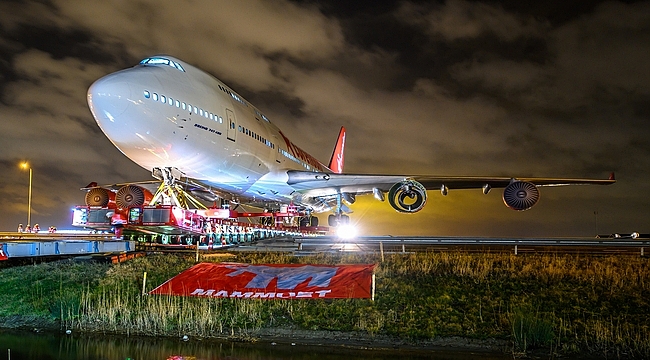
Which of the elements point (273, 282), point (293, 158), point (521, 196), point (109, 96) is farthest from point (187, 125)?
point (521, 196)

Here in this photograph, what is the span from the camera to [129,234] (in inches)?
811

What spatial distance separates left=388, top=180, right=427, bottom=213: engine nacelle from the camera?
85.8 feet

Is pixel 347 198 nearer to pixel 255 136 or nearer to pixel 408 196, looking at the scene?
pixel 408 196

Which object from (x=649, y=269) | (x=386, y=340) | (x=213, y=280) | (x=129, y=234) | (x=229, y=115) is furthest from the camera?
(x=229, y=115)

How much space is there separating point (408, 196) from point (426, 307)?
13.0 meters

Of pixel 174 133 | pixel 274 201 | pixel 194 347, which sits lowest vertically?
pixel 194 347

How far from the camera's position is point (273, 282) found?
14.9m

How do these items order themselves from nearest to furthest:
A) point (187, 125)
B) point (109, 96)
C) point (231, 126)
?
point (109, 96) < point (187, 125) < point (231, 126)

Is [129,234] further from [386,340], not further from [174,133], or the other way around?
[386,340]

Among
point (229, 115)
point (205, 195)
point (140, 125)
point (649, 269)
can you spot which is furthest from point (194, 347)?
point (205, 195)

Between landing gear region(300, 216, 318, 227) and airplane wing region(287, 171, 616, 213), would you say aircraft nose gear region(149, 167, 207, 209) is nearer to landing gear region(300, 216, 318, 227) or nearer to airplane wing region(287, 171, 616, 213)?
airplane wing region(287, 171, 616, 213)

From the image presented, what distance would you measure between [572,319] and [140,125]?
13720mm

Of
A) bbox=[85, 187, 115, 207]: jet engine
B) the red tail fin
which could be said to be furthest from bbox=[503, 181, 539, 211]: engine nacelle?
the red tail fin

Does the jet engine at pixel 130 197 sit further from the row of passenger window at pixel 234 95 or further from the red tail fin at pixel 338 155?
the red tail fin at pixel 338 155
